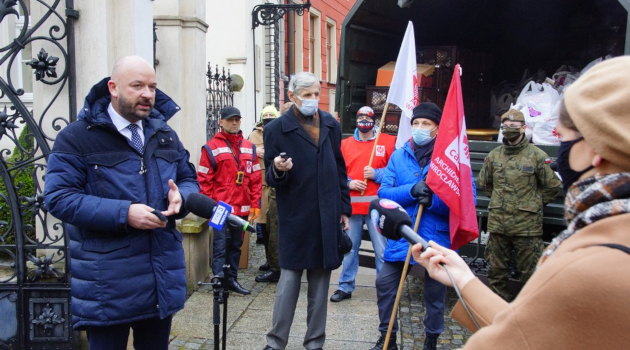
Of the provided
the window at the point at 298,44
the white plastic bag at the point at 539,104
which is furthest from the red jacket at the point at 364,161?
the window at the point at 298,44

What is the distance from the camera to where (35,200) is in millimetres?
4004

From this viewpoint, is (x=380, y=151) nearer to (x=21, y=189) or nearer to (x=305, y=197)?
(x=305, y=197)

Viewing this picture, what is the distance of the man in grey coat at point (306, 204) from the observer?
4.20 meters

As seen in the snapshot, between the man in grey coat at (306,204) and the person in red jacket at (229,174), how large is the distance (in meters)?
1.75

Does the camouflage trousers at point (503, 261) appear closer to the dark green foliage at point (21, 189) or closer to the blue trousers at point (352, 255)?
the blue trousers at point (352, 255)

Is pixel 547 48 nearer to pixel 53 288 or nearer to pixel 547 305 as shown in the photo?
pixel 53 288

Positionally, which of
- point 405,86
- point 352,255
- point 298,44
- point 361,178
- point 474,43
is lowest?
point 352,255

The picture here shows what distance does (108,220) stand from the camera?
2.76 m

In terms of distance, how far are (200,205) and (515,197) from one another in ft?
11.2

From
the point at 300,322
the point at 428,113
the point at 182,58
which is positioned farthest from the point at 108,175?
the point at 182,58

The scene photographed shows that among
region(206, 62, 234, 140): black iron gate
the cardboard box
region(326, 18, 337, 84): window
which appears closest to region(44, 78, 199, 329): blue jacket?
the cardboard box

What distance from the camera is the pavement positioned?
485 centimetres

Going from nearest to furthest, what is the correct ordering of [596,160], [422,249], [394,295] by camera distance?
[596,160] → [422,249] → [394,295]

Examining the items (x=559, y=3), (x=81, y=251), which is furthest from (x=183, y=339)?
(x=559, y=3)
